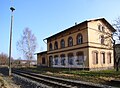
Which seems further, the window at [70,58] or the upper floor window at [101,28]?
the window at [70,58]

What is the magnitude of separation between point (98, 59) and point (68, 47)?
6.50m

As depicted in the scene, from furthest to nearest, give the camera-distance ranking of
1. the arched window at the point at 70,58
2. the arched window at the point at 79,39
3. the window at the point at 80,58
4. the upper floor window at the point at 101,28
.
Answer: the arched window at the point at 70,58
the upper floor window at the point at 101,28
the arched window at the point at 79,39
the window at the point at 80,58

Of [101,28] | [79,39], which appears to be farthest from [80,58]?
[101,28]

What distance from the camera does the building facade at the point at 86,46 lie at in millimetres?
31281

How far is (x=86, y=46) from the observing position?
30984 mm

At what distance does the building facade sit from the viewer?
31.3 m

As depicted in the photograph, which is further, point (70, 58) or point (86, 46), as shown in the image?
point (70, 58)

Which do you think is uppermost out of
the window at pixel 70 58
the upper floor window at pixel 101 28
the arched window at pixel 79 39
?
the upper floor window at pixel 101 28

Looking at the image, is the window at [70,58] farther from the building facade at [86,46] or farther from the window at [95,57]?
the window at [95,57]

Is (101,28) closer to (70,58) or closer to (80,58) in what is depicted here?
(80,58)

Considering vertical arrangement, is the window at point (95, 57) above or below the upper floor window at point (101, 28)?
below

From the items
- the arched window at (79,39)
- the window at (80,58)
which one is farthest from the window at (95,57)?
the arched window at (79,39)

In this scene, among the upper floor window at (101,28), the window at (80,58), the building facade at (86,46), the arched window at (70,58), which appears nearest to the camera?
the building facade at (86,46)

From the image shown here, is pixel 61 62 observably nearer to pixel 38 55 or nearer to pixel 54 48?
pixel 54 48
